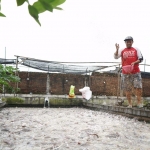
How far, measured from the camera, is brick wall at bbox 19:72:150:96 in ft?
47.7

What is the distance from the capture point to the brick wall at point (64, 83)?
572 inches

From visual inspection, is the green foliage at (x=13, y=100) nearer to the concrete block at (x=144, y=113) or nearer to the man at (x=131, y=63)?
the man at (x=131, y=63)

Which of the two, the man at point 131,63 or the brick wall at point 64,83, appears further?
the brick wall at point 64,83

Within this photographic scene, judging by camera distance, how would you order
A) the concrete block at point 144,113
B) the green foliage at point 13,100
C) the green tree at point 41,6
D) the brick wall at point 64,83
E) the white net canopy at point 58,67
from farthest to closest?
the brick wall at point 64,83, the white net canopy at point 58,67, the green foliage at point 13,100, the concrete block at point 144,113, the green tree at point 41,6

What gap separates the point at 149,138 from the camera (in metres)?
2.93

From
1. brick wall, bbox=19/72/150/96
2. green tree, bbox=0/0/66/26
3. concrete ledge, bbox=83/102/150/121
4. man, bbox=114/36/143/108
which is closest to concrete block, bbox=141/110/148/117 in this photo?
concrete ledge, bbox=83/102/150/121

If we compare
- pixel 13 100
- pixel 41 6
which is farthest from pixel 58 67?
pixel 41 6

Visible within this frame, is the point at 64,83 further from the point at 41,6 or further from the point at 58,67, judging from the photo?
the point at 41,6

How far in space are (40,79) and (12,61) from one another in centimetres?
538

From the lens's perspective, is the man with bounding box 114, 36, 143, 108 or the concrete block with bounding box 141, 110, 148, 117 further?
the man with bounding box 114, 36, 143, 108

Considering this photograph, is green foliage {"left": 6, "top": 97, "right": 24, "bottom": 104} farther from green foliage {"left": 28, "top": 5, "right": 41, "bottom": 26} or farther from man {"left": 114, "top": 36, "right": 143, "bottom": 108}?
green foliage {"left": 28, "top": 5, "right": 41, "bottom": 26}

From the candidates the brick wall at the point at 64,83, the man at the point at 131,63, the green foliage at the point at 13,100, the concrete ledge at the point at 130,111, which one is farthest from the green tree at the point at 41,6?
the brick wall at the point at 64,83

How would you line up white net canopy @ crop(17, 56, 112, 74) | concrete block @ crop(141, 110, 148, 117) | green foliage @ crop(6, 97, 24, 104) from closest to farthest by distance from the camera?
concrete block @ crop(141, 110, 148, 117) < green foliage @ crop(6, 97, 24, 104) < white net canopy @ crop(17, 56, 112, 74)

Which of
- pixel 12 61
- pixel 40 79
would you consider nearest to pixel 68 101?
pixel 12 61
